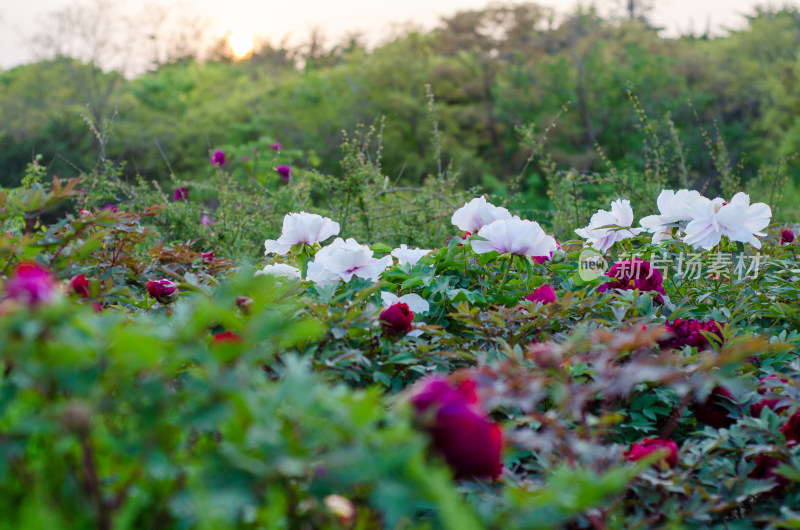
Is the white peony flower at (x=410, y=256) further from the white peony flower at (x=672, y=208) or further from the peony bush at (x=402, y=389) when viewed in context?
the white peony flower at (x=672, y=208)

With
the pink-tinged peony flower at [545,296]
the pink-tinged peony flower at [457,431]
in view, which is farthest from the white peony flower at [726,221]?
the pink-tinged peony flower at [457,431]

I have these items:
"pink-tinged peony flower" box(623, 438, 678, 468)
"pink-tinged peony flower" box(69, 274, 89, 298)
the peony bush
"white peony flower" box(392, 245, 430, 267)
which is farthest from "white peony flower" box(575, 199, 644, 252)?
"pink-tinged peony flower" box(69, 274, 89, 298)

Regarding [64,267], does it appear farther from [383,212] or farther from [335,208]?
[383,212]

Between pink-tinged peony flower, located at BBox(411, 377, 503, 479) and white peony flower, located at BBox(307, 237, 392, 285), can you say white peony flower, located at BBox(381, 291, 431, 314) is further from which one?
pink-tinged peony flower, located at BBox(411, 377, 503, 479)

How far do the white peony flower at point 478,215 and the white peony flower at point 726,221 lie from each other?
49cm

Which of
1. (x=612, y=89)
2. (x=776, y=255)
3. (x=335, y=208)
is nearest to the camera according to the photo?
(x=776, y=255)

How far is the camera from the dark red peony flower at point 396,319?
1.15 meters

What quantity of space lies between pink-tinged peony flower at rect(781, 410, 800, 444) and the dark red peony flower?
0.65 meters

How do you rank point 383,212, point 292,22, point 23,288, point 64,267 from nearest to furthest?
point 23,288 → point 64,267 → point 383,212 → point 292,22

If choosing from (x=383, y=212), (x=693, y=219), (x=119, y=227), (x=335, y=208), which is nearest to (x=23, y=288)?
(x=119, y=227)

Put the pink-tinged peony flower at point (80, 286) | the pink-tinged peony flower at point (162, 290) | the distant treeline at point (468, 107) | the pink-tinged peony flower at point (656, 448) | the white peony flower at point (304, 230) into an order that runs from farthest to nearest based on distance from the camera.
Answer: the distant treeline at point (468, 107) → the white peony flower at point (304, 230) → the pink-tinged peony flower at point (162, 290) → the pink-tinged peony flower at point (80, 286) → the pink-tinged peony flower at point (656, 448)

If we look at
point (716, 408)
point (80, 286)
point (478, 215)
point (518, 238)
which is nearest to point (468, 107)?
point (478, 215)

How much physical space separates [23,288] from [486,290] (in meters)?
1.16

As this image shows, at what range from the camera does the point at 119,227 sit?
1.55 meters
